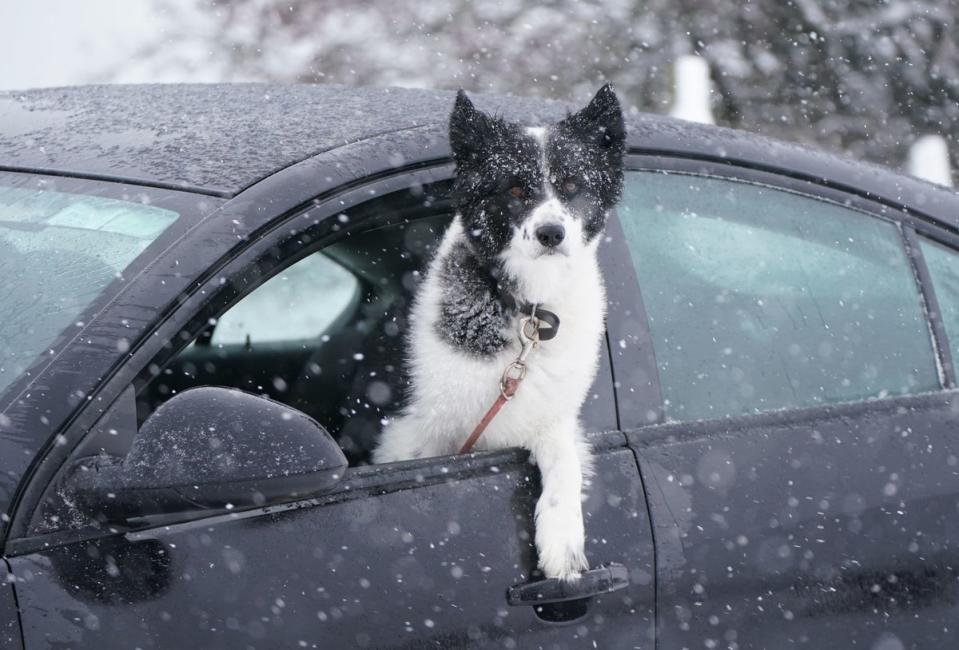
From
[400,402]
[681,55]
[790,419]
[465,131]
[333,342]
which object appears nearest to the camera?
[790,419]

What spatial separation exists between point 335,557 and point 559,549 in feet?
1.41

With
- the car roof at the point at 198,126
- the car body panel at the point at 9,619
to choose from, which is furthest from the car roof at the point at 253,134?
the car body panel at the point at 9,619

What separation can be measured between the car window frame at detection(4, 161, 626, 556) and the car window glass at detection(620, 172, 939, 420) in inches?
10.1

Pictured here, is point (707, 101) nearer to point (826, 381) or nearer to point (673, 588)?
point (826, 381)

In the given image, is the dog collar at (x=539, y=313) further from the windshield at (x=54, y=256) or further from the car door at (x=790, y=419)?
the windshield at (x=54, y=256)

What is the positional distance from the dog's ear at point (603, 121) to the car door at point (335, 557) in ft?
2.30

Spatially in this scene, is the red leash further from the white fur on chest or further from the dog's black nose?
the dog's black nose

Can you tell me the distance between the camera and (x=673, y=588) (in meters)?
2.26

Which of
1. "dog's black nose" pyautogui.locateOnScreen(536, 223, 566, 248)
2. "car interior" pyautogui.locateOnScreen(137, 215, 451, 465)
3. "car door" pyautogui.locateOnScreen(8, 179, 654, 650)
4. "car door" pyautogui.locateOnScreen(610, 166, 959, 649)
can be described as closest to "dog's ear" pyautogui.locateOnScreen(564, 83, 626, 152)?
"car door" pyautogui.locateOnScreen(610, 166, 959, 649)

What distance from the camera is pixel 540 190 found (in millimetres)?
2998

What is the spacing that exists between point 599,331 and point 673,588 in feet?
2.16

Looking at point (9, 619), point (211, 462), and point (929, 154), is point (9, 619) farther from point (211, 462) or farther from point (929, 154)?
point (929, 154)

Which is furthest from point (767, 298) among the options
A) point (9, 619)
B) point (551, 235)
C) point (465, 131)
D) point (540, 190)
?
point (9, 619)

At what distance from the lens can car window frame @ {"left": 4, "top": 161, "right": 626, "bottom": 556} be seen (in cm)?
182
